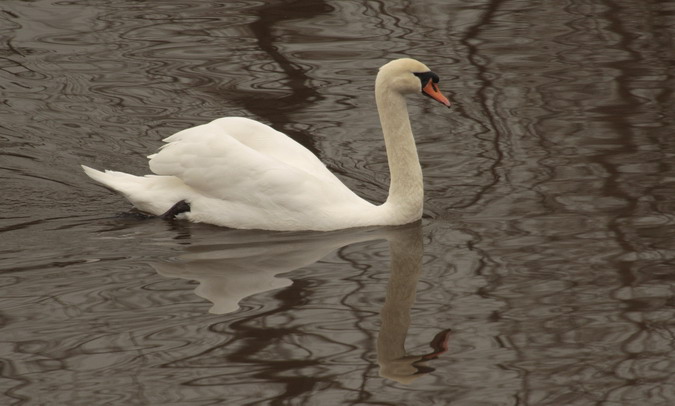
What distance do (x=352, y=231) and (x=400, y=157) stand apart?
2.06 feet

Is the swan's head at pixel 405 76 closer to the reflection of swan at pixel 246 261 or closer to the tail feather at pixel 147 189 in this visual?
the reflection of swan at pixel 246 261

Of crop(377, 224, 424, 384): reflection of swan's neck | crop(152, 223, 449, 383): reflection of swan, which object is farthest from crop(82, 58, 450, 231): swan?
crop(377, 224, 424, 384): reflection of swan's neck

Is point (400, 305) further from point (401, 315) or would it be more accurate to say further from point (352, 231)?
point (352, 231)

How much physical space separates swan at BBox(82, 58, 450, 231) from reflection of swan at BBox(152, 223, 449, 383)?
108 mm

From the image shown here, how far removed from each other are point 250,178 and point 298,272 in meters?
1.11

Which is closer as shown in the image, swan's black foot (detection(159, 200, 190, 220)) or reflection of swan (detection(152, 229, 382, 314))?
reflection of swan (detection(152, 229, 382, 314))

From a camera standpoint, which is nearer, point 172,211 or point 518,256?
point 518,256

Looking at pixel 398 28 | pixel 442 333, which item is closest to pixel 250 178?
pixel 442 333

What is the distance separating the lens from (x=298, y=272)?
7.70m

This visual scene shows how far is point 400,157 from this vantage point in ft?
28.9

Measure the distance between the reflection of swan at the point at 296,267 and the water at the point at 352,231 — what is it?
21mm

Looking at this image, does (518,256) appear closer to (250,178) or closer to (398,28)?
(250,178)

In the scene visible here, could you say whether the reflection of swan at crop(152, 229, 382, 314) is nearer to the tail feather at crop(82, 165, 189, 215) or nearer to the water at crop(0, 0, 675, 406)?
the water at crop(0, 0, 675, 406)

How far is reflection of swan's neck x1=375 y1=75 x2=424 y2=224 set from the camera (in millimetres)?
8680
